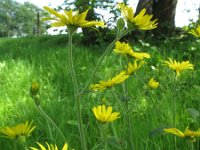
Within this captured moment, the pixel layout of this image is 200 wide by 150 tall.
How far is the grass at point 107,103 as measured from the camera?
1514 mm

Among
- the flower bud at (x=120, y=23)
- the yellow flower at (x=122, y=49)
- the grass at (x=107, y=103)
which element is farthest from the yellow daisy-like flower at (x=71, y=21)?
the yellow flower at (x=122, y=49)

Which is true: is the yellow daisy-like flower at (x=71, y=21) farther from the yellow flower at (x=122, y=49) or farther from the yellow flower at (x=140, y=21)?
the yellow flower at (x=122, y=49)

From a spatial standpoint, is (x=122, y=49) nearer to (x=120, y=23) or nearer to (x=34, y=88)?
(x=120, y=23)

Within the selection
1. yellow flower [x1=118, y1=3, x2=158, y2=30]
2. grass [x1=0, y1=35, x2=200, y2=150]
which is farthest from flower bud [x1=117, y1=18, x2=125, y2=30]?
grass [x1=0, y1=35, x2=200, y2=150]

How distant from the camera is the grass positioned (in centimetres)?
151

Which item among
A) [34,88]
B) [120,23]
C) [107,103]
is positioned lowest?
[107,103]

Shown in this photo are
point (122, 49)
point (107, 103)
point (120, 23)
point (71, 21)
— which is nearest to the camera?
point (71, 21)

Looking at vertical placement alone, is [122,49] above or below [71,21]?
below

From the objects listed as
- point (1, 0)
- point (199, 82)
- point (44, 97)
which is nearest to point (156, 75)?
point (199, 82)

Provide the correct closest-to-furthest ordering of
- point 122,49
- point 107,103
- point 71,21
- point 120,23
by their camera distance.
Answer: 1. point 71,21
2. point 120,23
3. point 122,49
4. point 107,103

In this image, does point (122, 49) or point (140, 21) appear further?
point (122, 49)

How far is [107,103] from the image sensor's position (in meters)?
2.12

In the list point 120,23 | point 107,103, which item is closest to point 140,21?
point 120,23

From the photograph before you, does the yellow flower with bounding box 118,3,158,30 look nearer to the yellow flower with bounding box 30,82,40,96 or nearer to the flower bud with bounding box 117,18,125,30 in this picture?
the flower bud with bounding box 117,18,125,30
